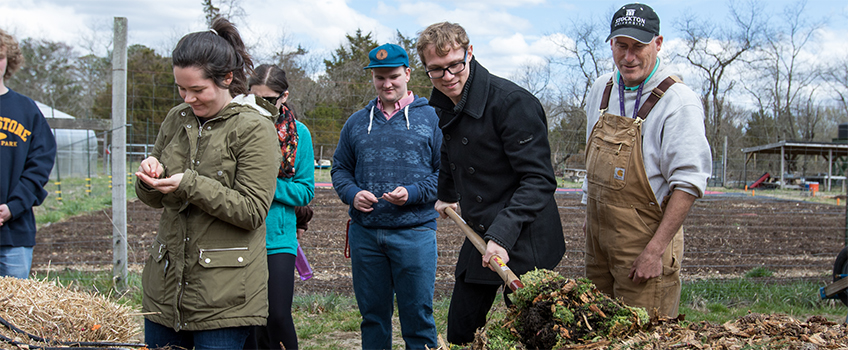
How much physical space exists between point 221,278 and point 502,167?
4.05 ft

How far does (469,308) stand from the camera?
2.50 meters

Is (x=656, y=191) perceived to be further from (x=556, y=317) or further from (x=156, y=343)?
(x=156, y=343)

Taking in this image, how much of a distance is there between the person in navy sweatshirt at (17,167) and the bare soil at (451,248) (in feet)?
6.05

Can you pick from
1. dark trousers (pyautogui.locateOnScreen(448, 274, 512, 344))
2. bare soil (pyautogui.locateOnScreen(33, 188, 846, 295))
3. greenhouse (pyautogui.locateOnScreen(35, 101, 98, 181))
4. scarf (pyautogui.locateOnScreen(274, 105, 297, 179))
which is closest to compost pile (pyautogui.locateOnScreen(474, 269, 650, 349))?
dark trousers (pyautogui.locateOnScreen(448, 274, 512, 344))

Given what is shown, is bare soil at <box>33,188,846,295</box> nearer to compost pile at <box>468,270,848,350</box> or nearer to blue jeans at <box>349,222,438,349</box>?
blue jeans at <box>349,222,438,349</box>

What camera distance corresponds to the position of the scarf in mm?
2994

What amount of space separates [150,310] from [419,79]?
15452 millimetres

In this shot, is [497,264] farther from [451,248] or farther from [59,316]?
[451,248]

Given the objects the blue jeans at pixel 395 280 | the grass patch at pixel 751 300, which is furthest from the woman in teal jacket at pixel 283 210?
the grass patch at pixel 751 300

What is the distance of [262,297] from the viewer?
2141 millimetres

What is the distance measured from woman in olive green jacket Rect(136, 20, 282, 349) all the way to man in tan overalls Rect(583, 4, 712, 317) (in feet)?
4.86

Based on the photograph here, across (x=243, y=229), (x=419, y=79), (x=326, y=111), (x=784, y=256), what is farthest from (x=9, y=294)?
(x=419, y=79)

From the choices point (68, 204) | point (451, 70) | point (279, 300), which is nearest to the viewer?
point (451, 70)

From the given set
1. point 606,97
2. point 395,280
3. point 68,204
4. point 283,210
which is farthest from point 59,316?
point 68,204
